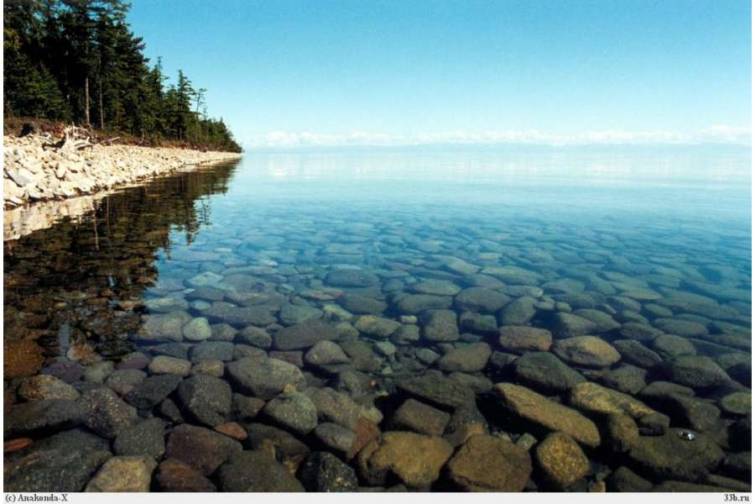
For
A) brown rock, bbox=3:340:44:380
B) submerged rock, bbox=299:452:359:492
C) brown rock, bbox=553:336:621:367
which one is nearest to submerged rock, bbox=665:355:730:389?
brown rock, bbox=553:336:621:367

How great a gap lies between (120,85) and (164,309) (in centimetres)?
6655

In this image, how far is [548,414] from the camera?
4.88m

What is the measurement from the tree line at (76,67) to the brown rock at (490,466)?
4341cm

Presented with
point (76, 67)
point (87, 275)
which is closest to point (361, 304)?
point (87, 275)

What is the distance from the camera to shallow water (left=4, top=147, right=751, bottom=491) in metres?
4.57

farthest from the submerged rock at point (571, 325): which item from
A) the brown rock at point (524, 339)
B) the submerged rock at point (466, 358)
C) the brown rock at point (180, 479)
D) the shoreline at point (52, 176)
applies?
the shoreline at point (52, 176)

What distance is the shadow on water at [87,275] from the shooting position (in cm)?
662

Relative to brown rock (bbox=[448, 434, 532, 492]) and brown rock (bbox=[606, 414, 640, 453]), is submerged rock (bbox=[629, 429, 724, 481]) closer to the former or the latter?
brown rock (bbox=[606, 414, 640, 453])

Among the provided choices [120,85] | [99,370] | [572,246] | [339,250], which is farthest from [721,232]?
[120,85]

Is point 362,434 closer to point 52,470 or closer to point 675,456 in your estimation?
point 52,470

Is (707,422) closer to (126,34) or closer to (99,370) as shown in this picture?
(99,370)

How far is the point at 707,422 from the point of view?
4891 mm

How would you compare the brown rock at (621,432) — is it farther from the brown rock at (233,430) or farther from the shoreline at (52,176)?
the shoreline at (52,176)

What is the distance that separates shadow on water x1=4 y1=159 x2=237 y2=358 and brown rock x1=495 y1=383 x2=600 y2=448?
4.84 m
